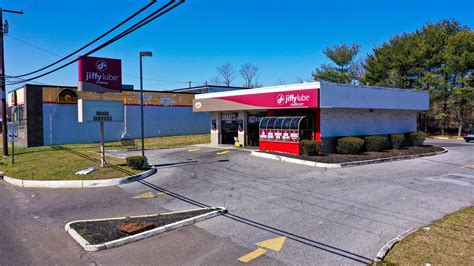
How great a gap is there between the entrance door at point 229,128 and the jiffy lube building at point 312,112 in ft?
0.25

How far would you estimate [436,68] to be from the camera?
43.9 m

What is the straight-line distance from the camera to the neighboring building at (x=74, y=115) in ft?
101

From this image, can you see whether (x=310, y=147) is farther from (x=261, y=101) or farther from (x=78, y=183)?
(x=78, y=183)

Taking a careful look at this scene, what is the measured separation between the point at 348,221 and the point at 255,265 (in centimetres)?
341

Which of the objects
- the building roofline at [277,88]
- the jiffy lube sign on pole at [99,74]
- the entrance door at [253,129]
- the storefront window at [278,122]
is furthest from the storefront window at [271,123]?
the jiffy lube sign on pole at [99,74]

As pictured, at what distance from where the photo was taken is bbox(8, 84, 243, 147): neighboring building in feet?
101

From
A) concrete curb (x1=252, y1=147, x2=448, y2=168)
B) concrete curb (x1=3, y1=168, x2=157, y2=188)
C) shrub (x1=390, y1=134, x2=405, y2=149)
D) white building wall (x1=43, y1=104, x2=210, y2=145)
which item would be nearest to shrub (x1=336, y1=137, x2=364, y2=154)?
concrete curb (x1=252, y1=147, x2=448, y2=168)

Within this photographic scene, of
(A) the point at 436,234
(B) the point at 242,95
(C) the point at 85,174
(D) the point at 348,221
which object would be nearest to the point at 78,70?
(C) the point at 85,174

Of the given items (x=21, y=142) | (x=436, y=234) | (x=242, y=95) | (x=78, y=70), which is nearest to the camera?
(x=436, y=234)

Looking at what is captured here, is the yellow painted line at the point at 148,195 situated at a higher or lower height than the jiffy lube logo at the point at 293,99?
lower

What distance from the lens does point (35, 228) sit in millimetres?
8922

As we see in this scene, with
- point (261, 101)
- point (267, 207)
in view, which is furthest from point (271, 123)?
point (267, 207)

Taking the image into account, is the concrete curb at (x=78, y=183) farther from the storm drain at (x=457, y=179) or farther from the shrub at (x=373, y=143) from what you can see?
the shrub at (x=373, y=143)

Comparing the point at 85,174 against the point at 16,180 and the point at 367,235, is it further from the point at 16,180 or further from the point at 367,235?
the point at 367,235
